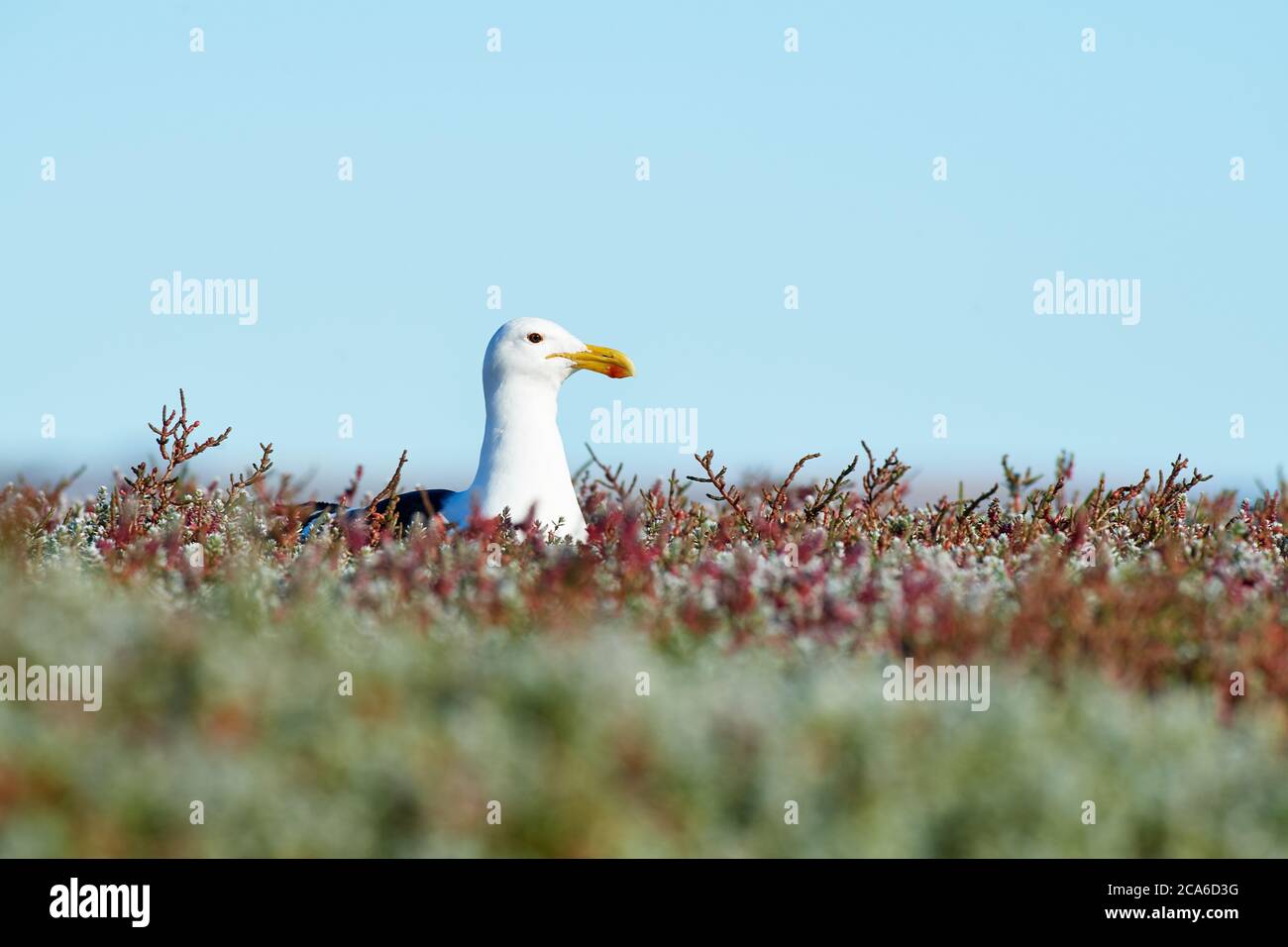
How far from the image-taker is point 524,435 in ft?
33.5

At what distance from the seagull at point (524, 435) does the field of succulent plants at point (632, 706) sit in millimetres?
1883

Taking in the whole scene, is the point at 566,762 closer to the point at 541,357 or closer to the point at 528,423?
the point at 528,423

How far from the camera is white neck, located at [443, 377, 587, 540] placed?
9.66 meters

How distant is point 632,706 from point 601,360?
6606 millimetres

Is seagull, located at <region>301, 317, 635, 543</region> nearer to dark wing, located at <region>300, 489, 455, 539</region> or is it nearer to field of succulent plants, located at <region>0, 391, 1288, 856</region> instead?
dark wing, located at <region>300, 489, 455, 539</region>

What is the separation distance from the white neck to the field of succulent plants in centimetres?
185

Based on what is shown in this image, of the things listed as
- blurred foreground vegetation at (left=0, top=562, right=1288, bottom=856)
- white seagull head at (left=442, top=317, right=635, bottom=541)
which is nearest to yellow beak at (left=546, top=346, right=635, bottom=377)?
white seagull head at (left=442, top=317, right=635, bottom=541)

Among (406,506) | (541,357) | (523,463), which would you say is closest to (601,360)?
(541,357)

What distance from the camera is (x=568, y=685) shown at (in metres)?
4.60

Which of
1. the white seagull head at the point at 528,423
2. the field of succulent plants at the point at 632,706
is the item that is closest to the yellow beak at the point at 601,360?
the white seagull head at the point at 528,423
